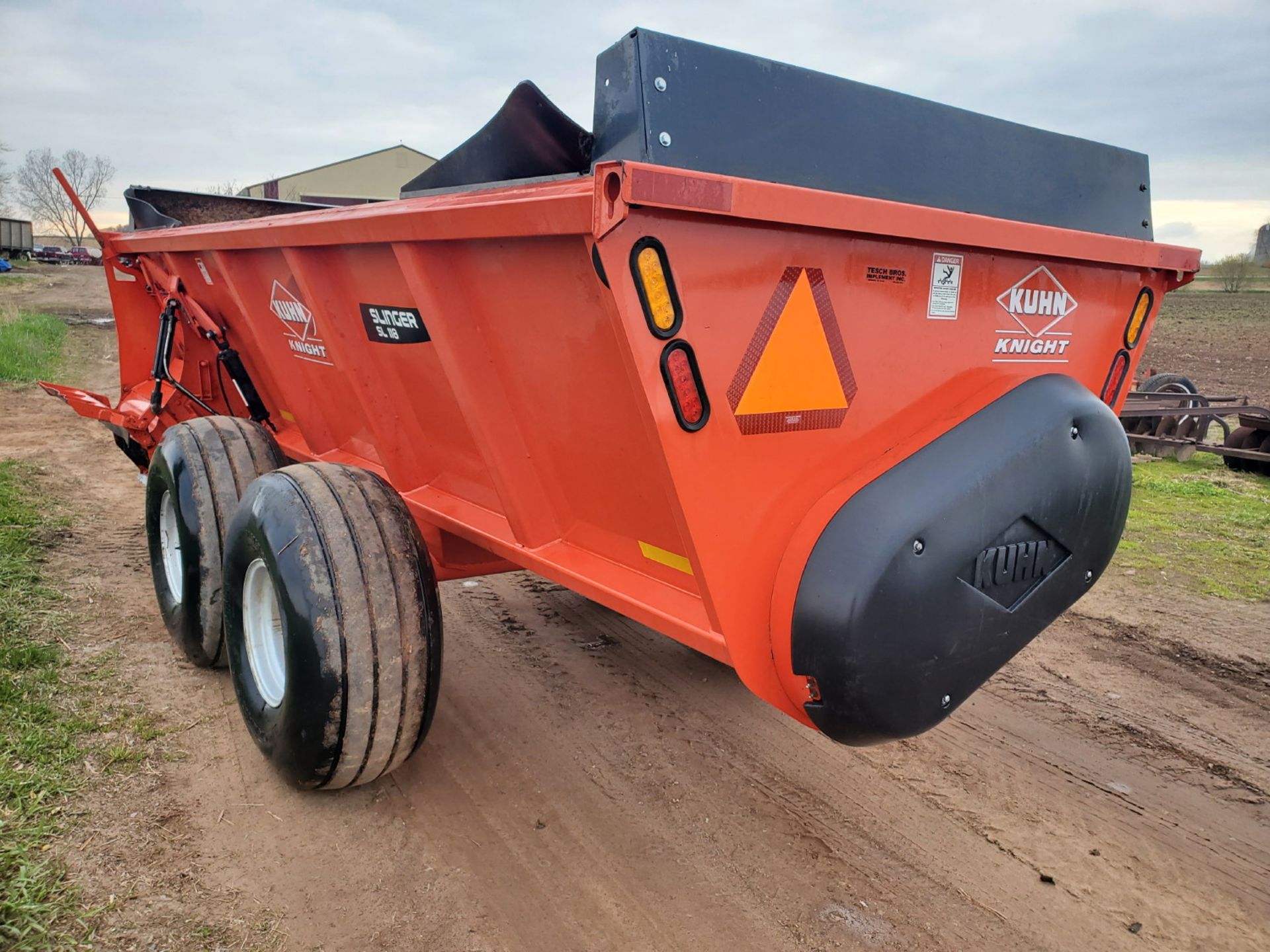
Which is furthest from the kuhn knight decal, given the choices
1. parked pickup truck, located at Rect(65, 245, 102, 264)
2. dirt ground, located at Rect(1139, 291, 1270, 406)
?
parked pickup truck, located at Rect(65, 245, 102, 264)

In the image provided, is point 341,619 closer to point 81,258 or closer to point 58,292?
point 58,292

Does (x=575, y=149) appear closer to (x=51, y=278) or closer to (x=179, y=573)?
(x=179, y=573)

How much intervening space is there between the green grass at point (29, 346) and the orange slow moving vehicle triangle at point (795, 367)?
42.4 feet

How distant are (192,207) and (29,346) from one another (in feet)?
35.5

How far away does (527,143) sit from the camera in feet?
8.55

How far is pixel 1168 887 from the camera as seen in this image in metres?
2.74

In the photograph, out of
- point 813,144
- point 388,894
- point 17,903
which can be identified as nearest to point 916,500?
point 813,144

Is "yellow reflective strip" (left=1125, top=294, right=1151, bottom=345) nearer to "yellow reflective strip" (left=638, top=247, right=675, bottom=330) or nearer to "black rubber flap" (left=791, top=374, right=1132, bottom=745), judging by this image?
"black rubber flap" (left=791, top=374, right=1132, bottom=745)

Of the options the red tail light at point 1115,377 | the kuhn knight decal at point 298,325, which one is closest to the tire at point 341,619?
the kuhn knight decal at point 298,325

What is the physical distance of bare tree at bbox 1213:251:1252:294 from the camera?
33.9m

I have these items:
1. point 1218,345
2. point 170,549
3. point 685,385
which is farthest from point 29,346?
point 1218,345

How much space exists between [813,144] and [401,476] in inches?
→ 79.2

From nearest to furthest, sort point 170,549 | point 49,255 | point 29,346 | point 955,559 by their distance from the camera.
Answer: point 955,559 → point 170,549 → point 29,346 → point 49,255

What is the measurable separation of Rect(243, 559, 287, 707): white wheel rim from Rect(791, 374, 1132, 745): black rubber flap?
74.5 inches
